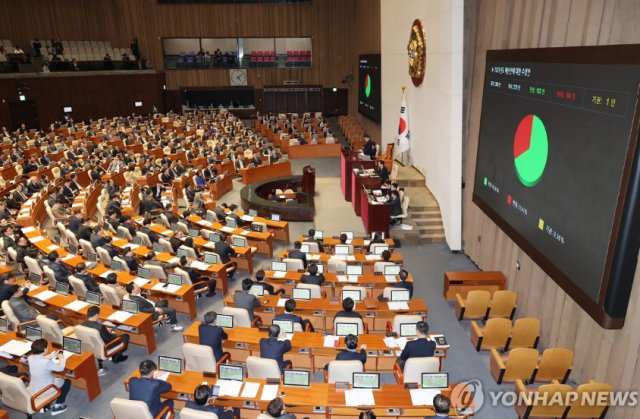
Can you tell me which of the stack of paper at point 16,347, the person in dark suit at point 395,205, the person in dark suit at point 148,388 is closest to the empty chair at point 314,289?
the person in dark suit at point 148,388

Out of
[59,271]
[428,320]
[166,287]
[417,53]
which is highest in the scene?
[417,53]

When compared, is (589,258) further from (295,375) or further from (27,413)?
(27,413)

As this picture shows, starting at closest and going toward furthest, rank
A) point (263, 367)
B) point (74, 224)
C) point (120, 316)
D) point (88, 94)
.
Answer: point (263, 367) → point (120, 316) → point (74, 224) → point (88, 94)

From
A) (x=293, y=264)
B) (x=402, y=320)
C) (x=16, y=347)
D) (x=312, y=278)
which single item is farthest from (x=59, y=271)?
(x=402, y=320)

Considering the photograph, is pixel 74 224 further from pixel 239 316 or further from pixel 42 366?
pixel 239 316

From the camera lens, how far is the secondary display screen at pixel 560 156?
19.0 ft

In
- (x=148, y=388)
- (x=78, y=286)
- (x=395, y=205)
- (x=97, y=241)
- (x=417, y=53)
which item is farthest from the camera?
(x=417, y=53)

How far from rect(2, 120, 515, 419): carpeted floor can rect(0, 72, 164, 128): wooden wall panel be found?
66.5ft

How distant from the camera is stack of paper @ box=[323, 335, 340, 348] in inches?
290

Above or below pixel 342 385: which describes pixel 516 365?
below

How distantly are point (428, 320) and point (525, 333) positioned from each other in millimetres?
2015

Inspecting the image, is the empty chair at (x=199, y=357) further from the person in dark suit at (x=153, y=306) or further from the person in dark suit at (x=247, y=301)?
the person in dark suit at (x=153, y=306)

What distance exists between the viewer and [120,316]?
8312 millimetres

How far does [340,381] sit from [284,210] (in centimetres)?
942
